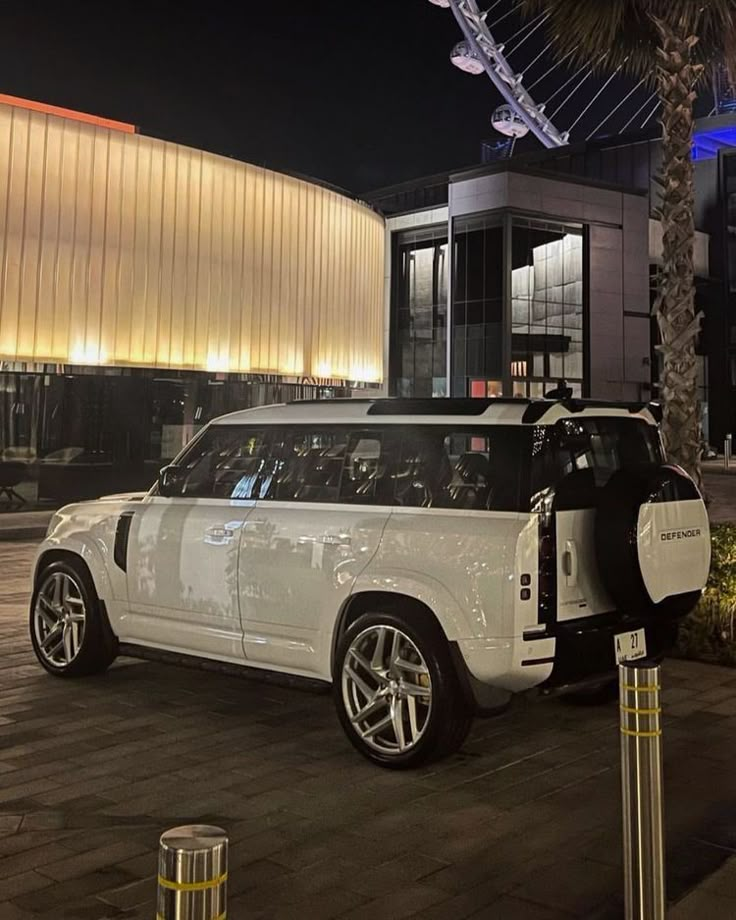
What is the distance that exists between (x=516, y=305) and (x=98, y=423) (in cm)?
2729

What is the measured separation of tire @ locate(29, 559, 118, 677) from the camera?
6383 millimetres

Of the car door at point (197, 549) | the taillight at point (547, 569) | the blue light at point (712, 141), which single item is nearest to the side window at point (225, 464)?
the car door at point (197, 549)

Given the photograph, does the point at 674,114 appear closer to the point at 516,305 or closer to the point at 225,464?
the point at 225,464

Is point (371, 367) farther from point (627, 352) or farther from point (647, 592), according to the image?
point (627, 352)

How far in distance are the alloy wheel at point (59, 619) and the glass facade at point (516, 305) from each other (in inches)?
1403

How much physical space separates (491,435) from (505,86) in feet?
220

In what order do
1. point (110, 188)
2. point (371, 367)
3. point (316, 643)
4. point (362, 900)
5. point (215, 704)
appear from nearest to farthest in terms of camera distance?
point (362, 900) → point (316, 643) → point (215, 704) → point (110, 188) → point (371, 367)

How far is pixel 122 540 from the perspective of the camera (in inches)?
244

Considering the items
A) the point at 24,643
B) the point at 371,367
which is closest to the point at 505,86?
the point at 371,367

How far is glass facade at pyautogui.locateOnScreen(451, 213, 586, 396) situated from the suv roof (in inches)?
1416

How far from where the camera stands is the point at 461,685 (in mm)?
4613

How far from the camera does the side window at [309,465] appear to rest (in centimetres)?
539

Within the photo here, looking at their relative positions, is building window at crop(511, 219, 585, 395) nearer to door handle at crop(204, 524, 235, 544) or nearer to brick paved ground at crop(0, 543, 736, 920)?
brick paved ground at crop(0, 543, 736, 920)

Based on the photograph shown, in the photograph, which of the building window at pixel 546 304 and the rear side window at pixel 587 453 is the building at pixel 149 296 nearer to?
the rear side window at pixel 587 453
